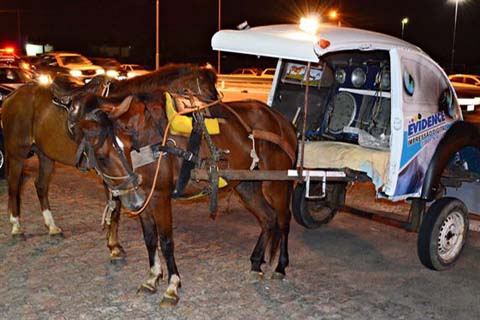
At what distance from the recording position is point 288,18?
65.1 metres

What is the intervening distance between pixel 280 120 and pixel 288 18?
200 ft

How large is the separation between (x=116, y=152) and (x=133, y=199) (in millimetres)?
454

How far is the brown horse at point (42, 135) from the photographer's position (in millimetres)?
6395

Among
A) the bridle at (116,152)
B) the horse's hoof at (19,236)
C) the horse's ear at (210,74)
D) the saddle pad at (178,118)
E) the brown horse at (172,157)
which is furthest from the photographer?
the horse's hoof at (19,236)

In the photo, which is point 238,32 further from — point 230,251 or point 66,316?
point 66,316

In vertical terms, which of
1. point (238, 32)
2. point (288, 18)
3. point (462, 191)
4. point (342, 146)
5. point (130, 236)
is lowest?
point (130, 236)

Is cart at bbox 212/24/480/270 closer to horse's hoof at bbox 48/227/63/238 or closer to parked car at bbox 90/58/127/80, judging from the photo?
horse's hoof at bbox 48/227/63/238

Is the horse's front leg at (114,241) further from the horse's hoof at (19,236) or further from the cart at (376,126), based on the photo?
the cart at (376,126)

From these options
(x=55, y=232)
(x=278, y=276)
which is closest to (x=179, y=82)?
(x=278, y=276)

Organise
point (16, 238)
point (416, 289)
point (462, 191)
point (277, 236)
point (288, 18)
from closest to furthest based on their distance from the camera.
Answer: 1. point (416, 289)
2. point (277, 236)
3. point (16, 238)
4. point (462, 191)
5. point (288, 18)

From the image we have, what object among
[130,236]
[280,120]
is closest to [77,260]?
[130,236]

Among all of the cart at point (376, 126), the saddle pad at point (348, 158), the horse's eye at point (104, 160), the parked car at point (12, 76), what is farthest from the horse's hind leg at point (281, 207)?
the parked car at point (12, 76)

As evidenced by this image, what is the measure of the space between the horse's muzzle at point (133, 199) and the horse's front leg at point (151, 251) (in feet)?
1.52

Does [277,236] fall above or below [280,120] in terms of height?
below
